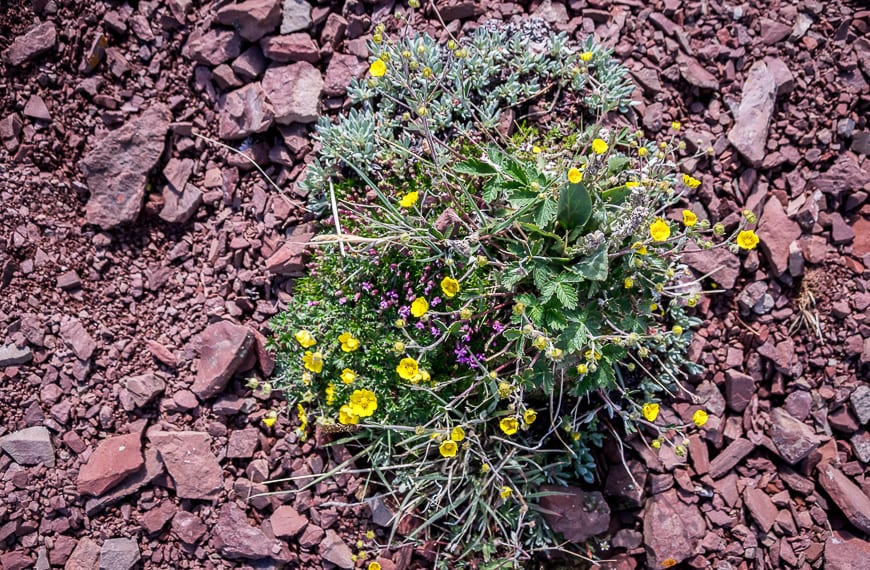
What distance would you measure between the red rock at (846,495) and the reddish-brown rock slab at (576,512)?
1.50 m

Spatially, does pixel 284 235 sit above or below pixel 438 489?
above

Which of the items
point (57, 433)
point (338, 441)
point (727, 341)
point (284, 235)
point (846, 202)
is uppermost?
point (846, 202)

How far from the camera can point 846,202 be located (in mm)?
4469

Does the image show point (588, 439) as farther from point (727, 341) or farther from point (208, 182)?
point (208, 182)

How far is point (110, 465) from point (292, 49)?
3.16 m

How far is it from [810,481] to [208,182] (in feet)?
15.3

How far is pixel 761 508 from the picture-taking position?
13.6 feet

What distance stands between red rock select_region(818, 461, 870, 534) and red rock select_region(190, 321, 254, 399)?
3.95 metres

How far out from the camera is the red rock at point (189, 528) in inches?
167

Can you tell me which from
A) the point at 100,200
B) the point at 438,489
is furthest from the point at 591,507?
the point at 100,200

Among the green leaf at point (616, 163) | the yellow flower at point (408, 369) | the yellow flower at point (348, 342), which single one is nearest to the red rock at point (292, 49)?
the yellow flower at point (348, 342)

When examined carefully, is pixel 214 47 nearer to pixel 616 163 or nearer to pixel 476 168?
pixel 476 168

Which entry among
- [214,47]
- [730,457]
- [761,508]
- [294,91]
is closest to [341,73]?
[294,91]

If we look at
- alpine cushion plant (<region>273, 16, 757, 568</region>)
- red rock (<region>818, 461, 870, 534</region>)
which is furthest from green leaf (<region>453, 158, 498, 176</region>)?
red rock (<region>818, 461, 870, 534</region>)
